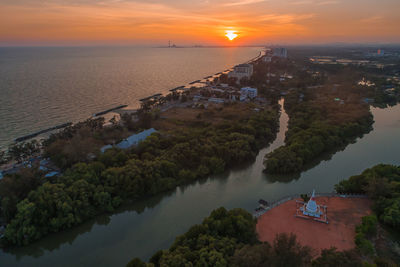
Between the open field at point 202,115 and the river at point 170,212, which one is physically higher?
the open field at point 202,115

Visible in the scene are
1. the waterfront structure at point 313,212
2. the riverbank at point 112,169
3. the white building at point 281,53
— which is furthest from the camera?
the white building at point 281,53

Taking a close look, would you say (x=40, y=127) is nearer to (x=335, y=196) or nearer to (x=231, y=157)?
(x=231, y=157)

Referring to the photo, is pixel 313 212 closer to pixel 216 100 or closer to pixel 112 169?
pixel 112 169

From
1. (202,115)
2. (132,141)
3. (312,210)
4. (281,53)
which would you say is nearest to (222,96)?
(202,115)

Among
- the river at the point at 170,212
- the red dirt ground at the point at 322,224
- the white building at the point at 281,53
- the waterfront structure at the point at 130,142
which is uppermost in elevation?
the white building at the point at 281,53

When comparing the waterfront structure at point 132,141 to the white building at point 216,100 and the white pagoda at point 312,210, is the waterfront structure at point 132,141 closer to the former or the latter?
the white pagoda at point 312,210

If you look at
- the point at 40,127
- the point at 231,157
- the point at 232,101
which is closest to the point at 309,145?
the point at 231,157

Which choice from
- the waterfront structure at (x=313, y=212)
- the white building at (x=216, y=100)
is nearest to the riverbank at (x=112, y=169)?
the waterfront structure at (x=313, y=212)
